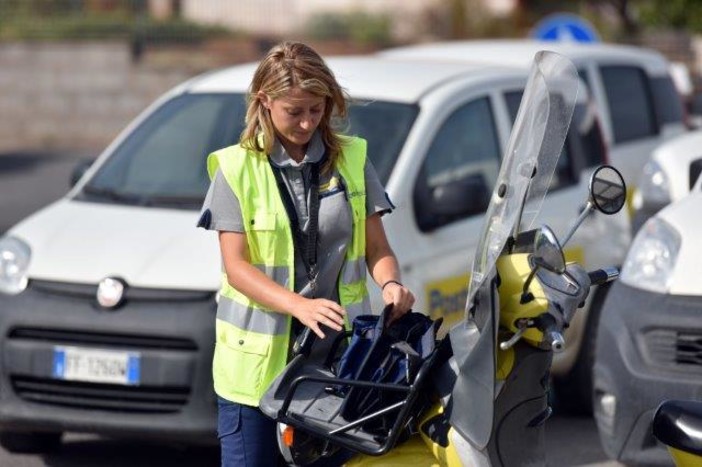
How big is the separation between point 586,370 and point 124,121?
14.3 metres

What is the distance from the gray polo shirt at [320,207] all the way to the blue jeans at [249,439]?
0.34 meters

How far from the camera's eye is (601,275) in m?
3.83

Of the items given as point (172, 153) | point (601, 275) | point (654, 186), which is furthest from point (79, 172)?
point (601, 275)

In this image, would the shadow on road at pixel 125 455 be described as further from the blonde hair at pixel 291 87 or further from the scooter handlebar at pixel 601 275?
the scooter handlebar at pixel 601 275

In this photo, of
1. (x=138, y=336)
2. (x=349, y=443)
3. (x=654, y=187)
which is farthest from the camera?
(x=654, y=187)

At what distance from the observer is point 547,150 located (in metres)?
3.65

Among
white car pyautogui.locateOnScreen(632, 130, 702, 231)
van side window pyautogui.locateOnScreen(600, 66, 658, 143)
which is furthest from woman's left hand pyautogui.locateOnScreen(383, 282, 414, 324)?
van side window pyautogui.locateOnScreen(600, 66, 658, 143)

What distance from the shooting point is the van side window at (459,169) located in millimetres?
6777

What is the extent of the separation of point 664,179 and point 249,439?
4890 mm

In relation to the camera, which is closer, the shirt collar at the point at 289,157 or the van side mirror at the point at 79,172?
the shirt collar at the point at 289,157

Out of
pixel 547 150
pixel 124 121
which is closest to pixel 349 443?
pixel 547 150

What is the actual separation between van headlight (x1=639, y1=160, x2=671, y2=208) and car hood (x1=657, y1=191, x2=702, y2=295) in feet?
6.67

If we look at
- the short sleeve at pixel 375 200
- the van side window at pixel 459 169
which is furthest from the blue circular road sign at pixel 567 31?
the short sleeve at pixel 375 200

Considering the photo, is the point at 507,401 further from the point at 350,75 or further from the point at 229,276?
the point at 350,75
